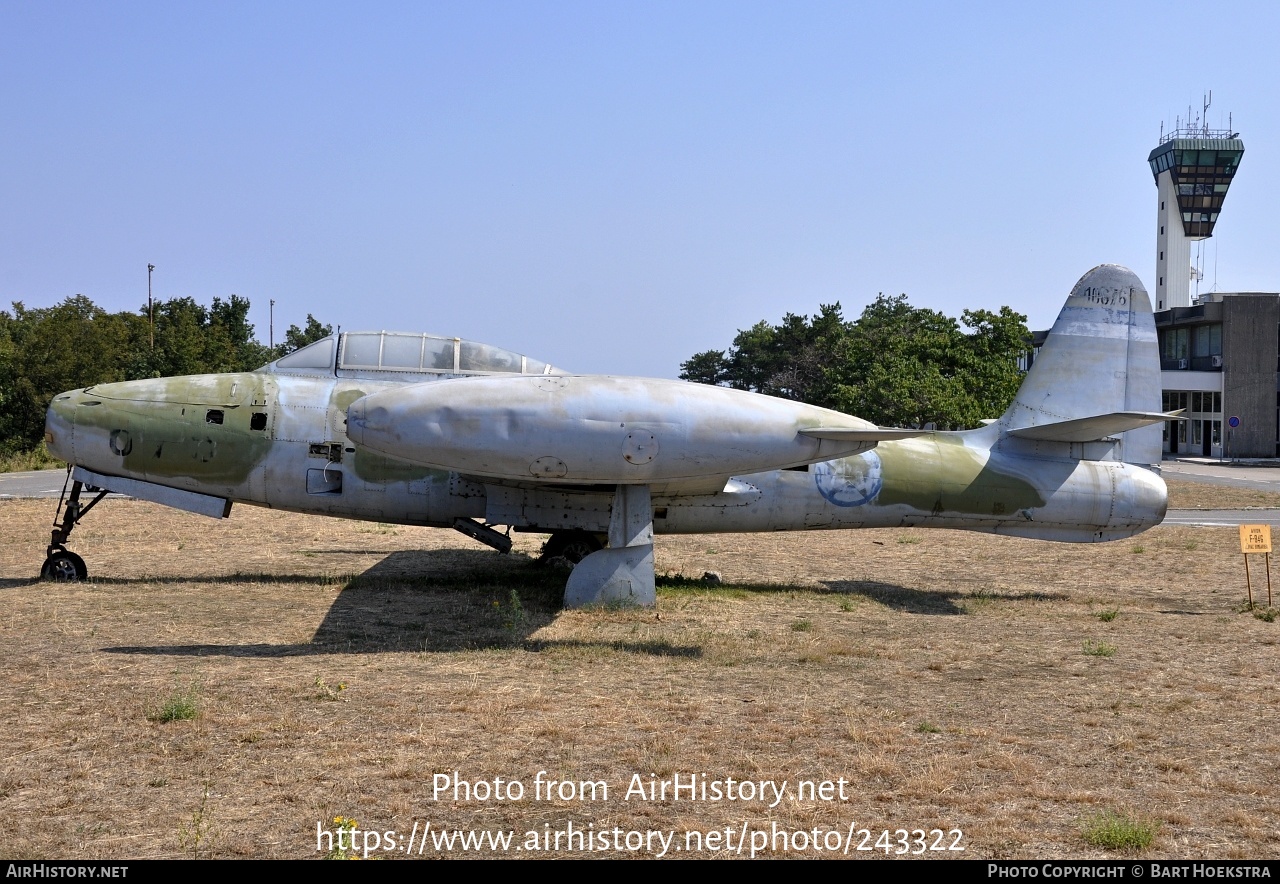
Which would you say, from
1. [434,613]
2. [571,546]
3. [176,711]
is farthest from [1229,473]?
[176,711]

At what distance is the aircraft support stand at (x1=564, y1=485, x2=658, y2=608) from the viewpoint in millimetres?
11414

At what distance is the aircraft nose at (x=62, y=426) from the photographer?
43.1ft

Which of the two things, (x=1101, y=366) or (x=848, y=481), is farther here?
(x=1101, y=366)

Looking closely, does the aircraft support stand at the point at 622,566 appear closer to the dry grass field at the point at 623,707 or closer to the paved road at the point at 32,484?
the dry grass field at the point at 623,707

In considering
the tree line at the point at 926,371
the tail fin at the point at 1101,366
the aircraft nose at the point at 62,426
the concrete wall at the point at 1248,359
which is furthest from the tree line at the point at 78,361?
the concrete wall at the point at 1248,359

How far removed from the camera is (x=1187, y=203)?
8588 centimetres

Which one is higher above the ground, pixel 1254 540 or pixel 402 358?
pixel 402 358

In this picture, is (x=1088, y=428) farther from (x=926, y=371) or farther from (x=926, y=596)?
(x=926, y=371)

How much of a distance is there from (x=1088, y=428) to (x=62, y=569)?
13462 mm

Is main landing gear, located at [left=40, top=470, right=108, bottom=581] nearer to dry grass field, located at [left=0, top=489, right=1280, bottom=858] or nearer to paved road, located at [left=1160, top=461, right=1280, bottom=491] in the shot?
dry grass field, located at [left=0, top=489, right=1280, bottom=858]
